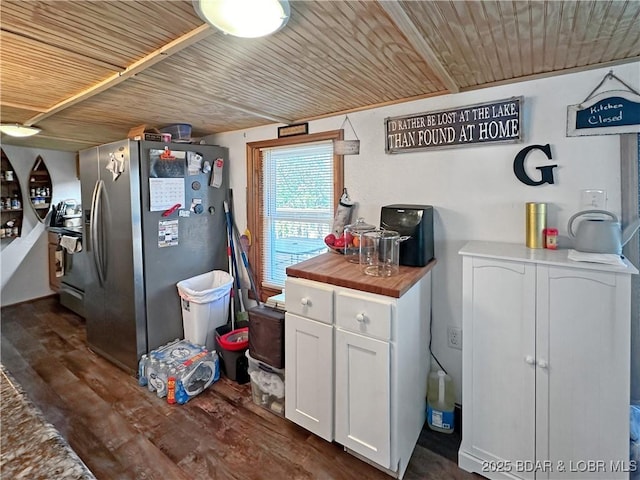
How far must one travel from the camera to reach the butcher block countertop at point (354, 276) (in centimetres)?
154

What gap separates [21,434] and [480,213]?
211 centimetres

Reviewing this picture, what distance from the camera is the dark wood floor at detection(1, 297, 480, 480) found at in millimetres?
1693

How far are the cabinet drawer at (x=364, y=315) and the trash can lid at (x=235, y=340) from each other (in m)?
1.16

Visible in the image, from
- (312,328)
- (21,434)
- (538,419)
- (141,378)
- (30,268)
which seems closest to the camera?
(21,434)

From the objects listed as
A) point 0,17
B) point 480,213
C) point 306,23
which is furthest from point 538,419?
point 0,17

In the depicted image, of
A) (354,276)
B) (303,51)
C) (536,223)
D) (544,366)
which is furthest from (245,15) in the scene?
(544,366)

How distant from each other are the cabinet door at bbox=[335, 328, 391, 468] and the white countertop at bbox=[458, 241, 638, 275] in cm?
70

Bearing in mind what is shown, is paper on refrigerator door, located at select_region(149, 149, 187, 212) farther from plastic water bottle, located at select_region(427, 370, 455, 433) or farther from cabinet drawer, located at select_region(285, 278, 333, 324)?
plastic water bottle, located at select_region(427, 370, 455, 433)

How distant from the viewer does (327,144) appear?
2.59 metres

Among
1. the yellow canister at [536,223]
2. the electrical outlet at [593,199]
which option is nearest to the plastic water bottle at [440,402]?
the yellow canister at [536,223]

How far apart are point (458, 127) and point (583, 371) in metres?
1.42

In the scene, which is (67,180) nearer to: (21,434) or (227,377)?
(227,377)

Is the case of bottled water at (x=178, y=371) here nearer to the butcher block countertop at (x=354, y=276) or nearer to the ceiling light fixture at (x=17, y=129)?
the butcher block countertop at (x=354, y=276)

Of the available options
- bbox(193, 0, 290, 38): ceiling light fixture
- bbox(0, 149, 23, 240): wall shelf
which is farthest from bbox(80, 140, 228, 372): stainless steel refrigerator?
bbox(0, 149, 23, 240): wall shelf
